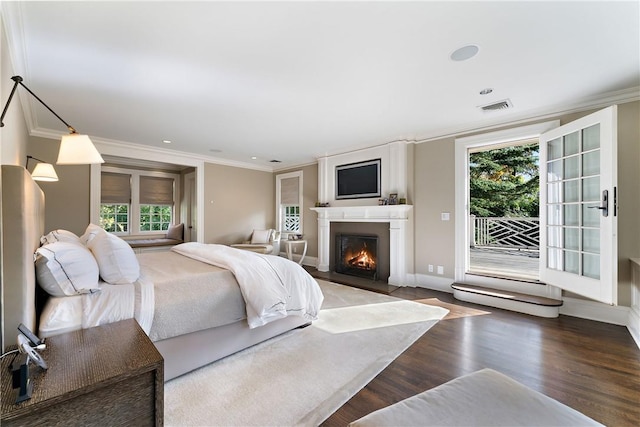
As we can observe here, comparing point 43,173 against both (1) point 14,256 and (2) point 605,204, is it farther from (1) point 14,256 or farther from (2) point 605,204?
(2) point 605,204

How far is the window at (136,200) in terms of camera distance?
6117mm

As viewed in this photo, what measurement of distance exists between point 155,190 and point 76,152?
543 cm

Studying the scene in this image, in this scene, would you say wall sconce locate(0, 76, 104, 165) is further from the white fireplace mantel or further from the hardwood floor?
the white fireplace mantel

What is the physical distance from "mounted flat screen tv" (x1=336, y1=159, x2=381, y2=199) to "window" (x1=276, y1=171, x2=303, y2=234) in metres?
Result: 1.36

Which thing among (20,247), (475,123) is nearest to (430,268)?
(475,123)

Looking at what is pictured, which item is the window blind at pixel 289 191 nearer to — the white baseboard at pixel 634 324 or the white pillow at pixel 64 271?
the white pillow at pixel 64 271

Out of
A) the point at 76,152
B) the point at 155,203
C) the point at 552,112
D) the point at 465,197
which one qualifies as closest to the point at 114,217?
the point at 155,203

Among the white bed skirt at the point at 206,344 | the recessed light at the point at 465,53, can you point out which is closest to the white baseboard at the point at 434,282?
the white bed skirt at the point at 206,344

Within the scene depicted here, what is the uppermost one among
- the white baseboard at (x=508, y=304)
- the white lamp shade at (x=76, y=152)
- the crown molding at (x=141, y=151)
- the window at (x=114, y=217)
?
the crown molding at (x=141, y=151)

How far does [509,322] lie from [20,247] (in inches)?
159

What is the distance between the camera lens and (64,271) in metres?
1.61

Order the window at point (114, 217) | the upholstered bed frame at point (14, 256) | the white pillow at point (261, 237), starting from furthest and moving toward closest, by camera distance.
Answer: the window at point (114, 217)
the white pillow at point (261, 237)
the upholstered bed frame at point (14, 256)

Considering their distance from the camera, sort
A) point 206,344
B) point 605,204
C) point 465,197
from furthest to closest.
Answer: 1. point 465,197
2. point 605,204
3. point 206,344

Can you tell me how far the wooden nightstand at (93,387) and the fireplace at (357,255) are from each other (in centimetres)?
397
